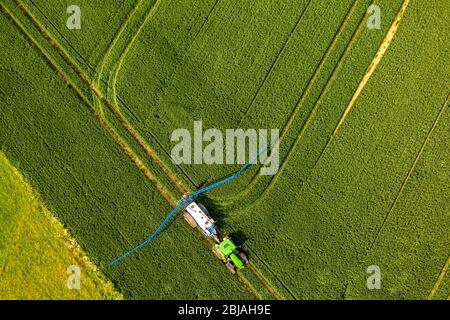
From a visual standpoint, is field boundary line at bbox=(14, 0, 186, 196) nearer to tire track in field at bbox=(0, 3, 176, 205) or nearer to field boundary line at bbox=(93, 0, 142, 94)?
field boundary line at bbox=(93, 0, 142, 94)

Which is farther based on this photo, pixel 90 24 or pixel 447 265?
pixel 90 24

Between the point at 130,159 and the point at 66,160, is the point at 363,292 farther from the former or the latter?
the point at 66,160

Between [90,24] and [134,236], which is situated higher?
[90,24]

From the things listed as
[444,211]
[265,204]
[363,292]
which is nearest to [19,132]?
[265,204]

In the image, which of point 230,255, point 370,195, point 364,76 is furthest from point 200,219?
point 364,76

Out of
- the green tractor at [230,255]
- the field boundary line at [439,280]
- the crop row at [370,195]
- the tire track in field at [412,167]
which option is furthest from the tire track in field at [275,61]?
the field boundary line at [439,280]
